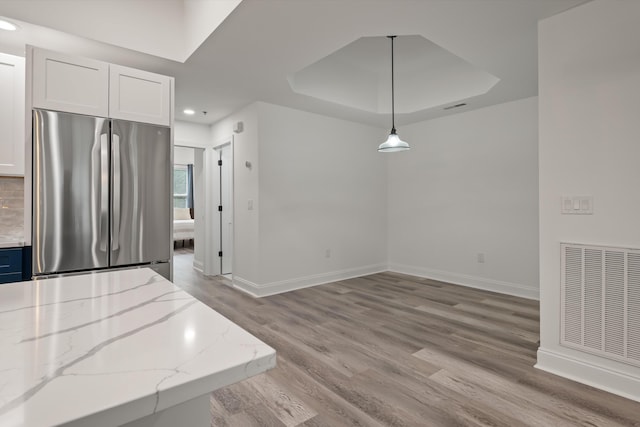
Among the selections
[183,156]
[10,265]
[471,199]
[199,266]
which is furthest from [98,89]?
[183,156]

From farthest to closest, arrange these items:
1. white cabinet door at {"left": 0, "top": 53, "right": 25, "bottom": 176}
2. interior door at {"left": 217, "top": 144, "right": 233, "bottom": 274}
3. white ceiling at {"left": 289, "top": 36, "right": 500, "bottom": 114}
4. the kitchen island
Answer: interior door at {"left": 217, "top": 144, "right": 233, "bottom": 274} < white ceiling at {"left": 289, "top": 36, "right": 500, "bottom": 114} < white cabinet door at {"left": 0, "top": 53, "right": 25, "bottom": 176} < the kitchen island

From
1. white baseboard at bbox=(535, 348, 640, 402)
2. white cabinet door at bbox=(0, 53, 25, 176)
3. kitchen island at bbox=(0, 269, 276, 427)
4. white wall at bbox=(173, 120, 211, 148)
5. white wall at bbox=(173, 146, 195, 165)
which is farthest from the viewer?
white wall at bbox=(173, 146, 195, 165)

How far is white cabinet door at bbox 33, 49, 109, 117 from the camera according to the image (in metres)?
2.48

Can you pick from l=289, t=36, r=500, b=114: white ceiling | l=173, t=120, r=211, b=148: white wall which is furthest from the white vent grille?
l=173, t=120, r=211, b=148: white wall

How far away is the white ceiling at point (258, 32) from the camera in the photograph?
2291 millimetres

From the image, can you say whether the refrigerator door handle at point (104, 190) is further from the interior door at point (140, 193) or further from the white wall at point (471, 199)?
the white wall at point (471, 199)

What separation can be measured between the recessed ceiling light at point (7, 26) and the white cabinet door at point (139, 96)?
25.5 inches

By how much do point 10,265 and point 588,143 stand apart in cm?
417

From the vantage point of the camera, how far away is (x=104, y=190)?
106 inches

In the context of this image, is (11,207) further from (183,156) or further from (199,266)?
(183,156)

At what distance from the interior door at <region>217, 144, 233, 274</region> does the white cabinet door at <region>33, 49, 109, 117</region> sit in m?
2.67

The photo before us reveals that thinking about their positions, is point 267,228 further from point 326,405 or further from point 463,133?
point 463,133

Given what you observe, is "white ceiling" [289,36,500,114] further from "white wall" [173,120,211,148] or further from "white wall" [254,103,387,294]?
"white wall" [173,120,211,148]

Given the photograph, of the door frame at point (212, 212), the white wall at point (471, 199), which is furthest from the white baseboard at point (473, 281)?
the door frame at point (212, 212)
